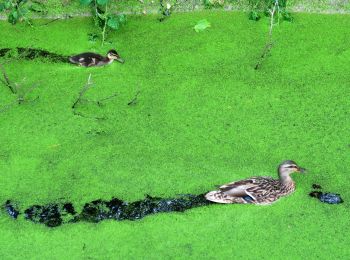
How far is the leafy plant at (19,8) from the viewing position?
476 centimetres

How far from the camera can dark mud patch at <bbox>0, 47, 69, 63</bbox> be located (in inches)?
181

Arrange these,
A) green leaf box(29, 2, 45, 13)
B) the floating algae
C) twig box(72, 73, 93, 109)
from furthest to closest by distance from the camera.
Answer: green leaf box(29, 2, 45, 13), twig box(72, 73, 93, 109), the floating algae

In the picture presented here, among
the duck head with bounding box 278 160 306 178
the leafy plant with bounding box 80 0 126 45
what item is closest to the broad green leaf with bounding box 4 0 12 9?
the leafy plant with bounding box 80 0 126 45

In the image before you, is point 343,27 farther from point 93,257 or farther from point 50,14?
point 93,257

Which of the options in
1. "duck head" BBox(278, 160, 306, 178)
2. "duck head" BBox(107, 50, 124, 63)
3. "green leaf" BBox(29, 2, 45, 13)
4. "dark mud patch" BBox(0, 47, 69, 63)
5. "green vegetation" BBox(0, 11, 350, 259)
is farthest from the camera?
"green leaf" BBox(29, 2, 45, 13)

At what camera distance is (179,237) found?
3.50 metres

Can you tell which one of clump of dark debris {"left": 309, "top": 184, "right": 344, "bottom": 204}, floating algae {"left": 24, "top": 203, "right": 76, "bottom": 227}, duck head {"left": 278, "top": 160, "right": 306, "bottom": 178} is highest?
duck head {"left": 278, "top": 160, "right": 306, "bottom": 178}

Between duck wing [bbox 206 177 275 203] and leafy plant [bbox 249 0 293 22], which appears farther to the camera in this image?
leafy plant [bbox 249 0 293 22]

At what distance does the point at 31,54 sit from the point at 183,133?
1.35 metres

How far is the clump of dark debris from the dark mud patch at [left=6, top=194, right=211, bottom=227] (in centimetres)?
63

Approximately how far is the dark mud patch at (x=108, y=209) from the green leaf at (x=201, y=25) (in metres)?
1.53

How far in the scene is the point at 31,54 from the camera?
463 centimetres

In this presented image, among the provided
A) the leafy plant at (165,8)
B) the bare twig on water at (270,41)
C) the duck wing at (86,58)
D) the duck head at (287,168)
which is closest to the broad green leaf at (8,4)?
the duck wing at (86,58)

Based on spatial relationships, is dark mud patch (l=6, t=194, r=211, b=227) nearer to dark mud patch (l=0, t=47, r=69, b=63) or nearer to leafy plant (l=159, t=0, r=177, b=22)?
dark mud patch (l=0, t=47, r=69, b=63)
